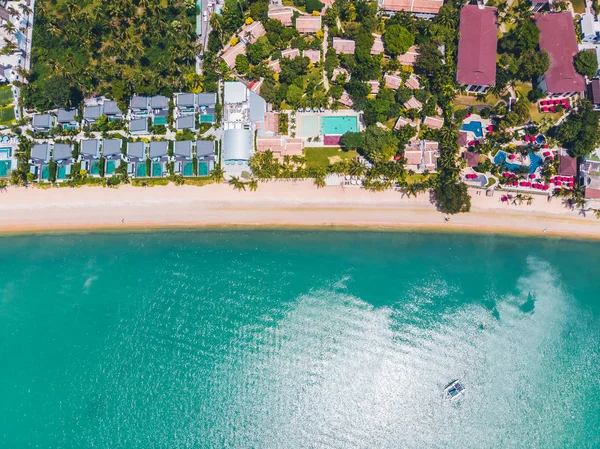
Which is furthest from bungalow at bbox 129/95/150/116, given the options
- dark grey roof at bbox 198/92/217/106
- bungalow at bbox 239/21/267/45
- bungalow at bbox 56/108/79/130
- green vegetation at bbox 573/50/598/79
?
green vegetation at bbox 573/50/598/79

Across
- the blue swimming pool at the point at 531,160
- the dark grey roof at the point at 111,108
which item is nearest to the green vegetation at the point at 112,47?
the dark grey roof at the point at 111,108

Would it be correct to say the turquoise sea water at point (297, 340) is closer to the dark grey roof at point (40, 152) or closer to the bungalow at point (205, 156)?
the bungalow at point (205, 156)

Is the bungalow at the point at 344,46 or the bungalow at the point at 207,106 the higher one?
the bungalow at the point at 344,46

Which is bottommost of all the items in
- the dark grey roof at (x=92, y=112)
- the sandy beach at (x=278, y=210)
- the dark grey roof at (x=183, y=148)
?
the sandy beach at (x=278, y=210)

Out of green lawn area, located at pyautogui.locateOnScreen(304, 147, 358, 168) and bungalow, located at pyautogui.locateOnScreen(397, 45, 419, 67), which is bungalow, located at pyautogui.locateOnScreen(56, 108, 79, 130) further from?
bungalow, located at pyautogui.locateOnScreen(397, 45, 419, 67)

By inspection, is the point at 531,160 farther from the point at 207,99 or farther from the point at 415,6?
the point at 207,99
